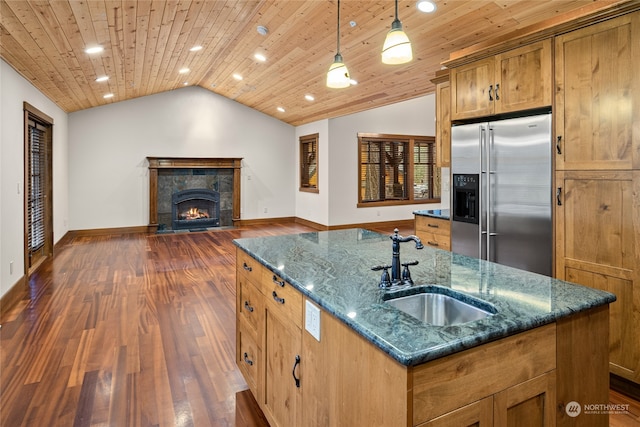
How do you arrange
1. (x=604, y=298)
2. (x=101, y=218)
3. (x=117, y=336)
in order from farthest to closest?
1. (x=101, y=218)
2. (x=117, y=336)
3. (x=604, y=298)

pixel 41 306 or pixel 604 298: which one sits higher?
pixel 604 298

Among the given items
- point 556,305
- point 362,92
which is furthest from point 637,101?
point 362,92

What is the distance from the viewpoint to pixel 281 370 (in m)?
1.85

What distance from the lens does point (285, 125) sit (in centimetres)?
1030

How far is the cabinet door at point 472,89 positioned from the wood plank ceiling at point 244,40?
2.43 feet

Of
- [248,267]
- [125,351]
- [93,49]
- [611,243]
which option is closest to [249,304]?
[248,267]

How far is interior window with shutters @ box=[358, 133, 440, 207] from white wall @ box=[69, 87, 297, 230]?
86.9 inches

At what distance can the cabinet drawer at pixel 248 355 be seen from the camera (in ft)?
7.25

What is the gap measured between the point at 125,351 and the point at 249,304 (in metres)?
1.41

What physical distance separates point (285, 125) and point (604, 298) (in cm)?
939

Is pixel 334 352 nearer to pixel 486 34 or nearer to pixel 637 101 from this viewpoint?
pixel 637 101

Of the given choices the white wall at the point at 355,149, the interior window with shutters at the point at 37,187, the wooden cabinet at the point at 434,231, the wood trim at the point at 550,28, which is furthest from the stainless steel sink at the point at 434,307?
the white wall at the point at 355,149

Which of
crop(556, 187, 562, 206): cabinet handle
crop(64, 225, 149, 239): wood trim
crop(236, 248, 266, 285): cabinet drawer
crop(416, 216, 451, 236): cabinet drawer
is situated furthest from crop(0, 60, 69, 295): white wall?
crop(556, 187, 562, 206): cabinet handle

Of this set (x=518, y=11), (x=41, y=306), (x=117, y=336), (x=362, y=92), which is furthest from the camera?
(x=362, y=92)
